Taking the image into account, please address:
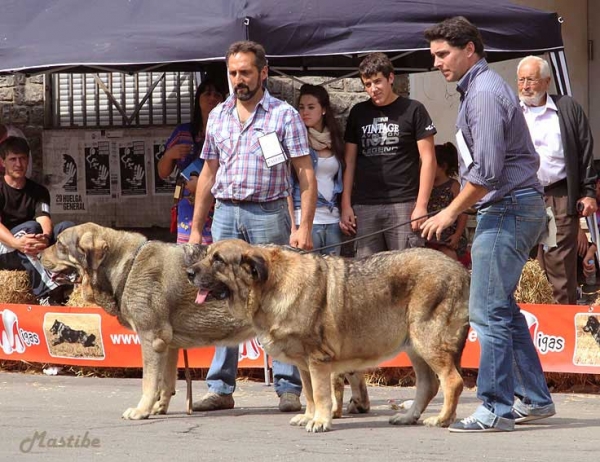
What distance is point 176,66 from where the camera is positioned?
12.1 metres

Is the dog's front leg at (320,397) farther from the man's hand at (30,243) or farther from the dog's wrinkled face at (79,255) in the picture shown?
the man's hand at (30,243)

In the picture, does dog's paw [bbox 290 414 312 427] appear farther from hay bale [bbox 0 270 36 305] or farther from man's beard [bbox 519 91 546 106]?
hay bale [bbox 0 270 36 305]

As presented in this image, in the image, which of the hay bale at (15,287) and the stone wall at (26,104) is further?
the stone wall at (26,104)

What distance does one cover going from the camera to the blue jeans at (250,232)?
7.93m

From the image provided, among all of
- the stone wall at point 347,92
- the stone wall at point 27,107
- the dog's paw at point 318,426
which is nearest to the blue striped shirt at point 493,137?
the dog's paw at point 318,426

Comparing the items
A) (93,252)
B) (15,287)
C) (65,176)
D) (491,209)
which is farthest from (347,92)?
(491,209)

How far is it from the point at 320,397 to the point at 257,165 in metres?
1.67

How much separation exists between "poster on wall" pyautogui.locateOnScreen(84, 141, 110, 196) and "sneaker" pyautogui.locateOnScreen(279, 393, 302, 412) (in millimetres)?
5657

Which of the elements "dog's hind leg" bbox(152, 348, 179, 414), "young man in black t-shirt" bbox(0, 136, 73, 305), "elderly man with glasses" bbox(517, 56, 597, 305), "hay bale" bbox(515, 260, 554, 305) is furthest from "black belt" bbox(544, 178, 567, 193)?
"young man in black t-shirt" bbox(0, 136, 73, 305)

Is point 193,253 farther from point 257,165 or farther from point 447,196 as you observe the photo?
point 447,196

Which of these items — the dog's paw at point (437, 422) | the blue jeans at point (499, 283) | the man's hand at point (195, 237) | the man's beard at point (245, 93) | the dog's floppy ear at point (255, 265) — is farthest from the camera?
the man's hand at point (195, 237)

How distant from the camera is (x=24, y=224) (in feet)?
35.1

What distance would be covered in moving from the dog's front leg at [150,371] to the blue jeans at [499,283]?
2076mm

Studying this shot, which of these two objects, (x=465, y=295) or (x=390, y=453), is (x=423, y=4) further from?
(x=390, y=453)
